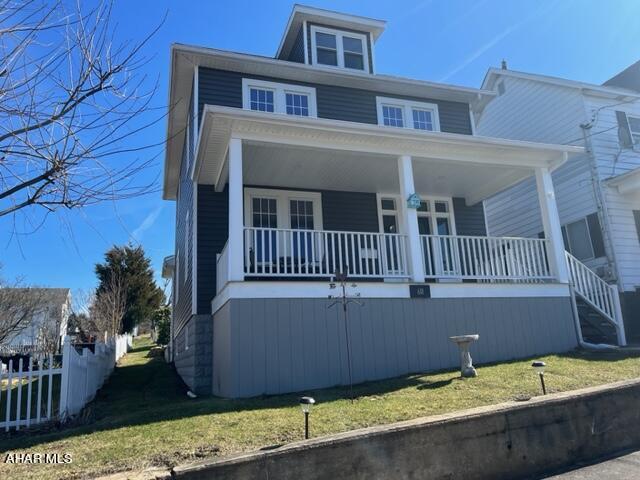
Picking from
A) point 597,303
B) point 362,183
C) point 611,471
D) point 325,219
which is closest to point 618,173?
point 597,303

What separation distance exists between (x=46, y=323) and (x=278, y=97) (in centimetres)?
1402

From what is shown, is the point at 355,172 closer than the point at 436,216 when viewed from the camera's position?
Yes

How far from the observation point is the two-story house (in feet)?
21.9

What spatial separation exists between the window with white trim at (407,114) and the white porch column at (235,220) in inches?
209

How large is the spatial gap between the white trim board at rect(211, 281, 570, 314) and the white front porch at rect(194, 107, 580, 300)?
174 millimetres

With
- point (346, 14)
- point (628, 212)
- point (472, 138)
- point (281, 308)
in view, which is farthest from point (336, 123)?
point (628, 212)

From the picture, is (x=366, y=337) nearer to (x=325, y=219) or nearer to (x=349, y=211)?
(x=325, y=219)

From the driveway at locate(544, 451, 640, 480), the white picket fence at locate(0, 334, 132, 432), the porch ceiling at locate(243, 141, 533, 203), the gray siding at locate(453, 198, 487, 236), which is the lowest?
the driveway at locate(544, 451, 640, 480)

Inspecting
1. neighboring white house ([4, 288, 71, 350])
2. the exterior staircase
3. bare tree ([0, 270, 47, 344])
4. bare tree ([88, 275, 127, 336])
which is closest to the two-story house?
the exterior staircase

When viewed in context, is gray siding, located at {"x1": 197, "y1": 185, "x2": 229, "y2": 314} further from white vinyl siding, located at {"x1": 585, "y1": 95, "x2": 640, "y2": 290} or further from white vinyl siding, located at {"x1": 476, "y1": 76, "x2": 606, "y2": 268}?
white vinyl siding, located at {"x1": 585, "y1": 95, "x2": 640, "y2": 290}

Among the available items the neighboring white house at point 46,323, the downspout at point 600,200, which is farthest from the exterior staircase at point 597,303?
the neighboring white house at point 46,323

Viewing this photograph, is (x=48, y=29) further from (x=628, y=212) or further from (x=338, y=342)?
(x=628, y=212)

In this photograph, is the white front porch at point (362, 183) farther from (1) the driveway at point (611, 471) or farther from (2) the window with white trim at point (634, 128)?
(2) the window with white trim at point (634, 128)

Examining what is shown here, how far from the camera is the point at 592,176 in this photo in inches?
460
